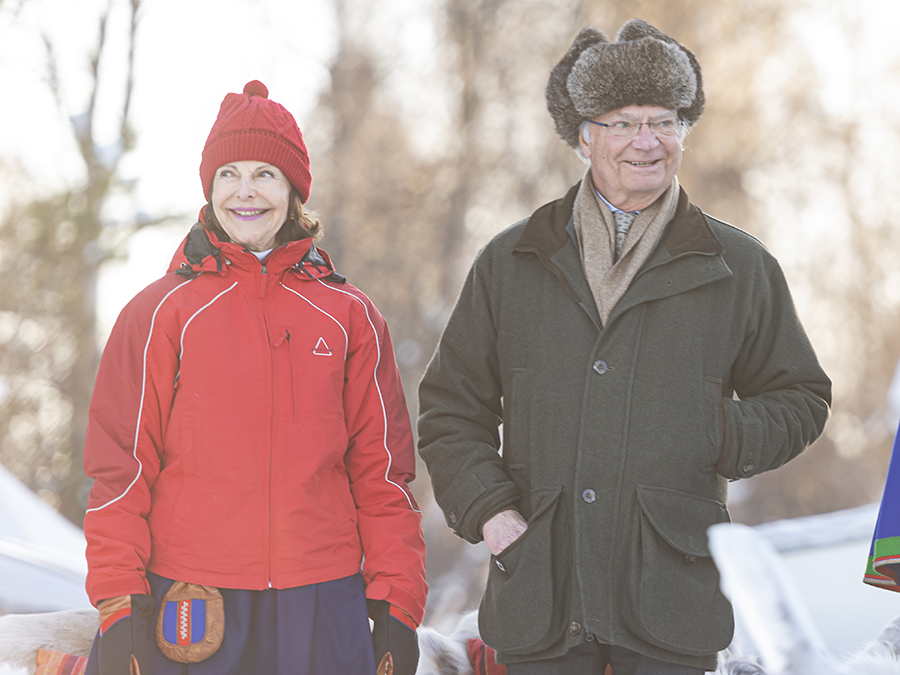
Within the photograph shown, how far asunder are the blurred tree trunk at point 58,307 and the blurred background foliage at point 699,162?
2.13m

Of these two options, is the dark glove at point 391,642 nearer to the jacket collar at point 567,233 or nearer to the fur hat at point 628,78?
the jacket collar at point 567,233

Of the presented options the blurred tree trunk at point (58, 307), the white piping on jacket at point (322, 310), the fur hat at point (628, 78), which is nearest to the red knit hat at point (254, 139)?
the white piping on jacket at point (322, 310)

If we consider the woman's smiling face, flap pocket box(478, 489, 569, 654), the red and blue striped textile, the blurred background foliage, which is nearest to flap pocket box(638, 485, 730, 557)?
flap pocket box(478, 489, 569, 654)

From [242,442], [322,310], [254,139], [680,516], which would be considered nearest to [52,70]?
[254,139]

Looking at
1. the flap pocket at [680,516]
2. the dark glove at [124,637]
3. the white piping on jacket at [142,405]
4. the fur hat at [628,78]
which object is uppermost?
the fur hat at [628,78]

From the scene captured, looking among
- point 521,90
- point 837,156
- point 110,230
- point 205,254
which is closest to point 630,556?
point 205,254

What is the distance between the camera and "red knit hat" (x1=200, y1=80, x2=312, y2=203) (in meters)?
1.94

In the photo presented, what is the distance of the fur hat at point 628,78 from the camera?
1871 millimetres

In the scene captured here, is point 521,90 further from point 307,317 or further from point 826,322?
point 307,317

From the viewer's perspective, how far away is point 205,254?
6.20 ft

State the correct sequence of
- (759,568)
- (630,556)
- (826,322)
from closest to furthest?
1. (630,556)
2. (759,568)
3. (826,322)

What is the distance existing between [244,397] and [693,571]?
938 millimetres

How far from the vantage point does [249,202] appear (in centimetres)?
192

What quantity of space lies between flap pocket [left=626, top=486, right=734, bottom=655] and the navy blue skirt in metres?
0.56
